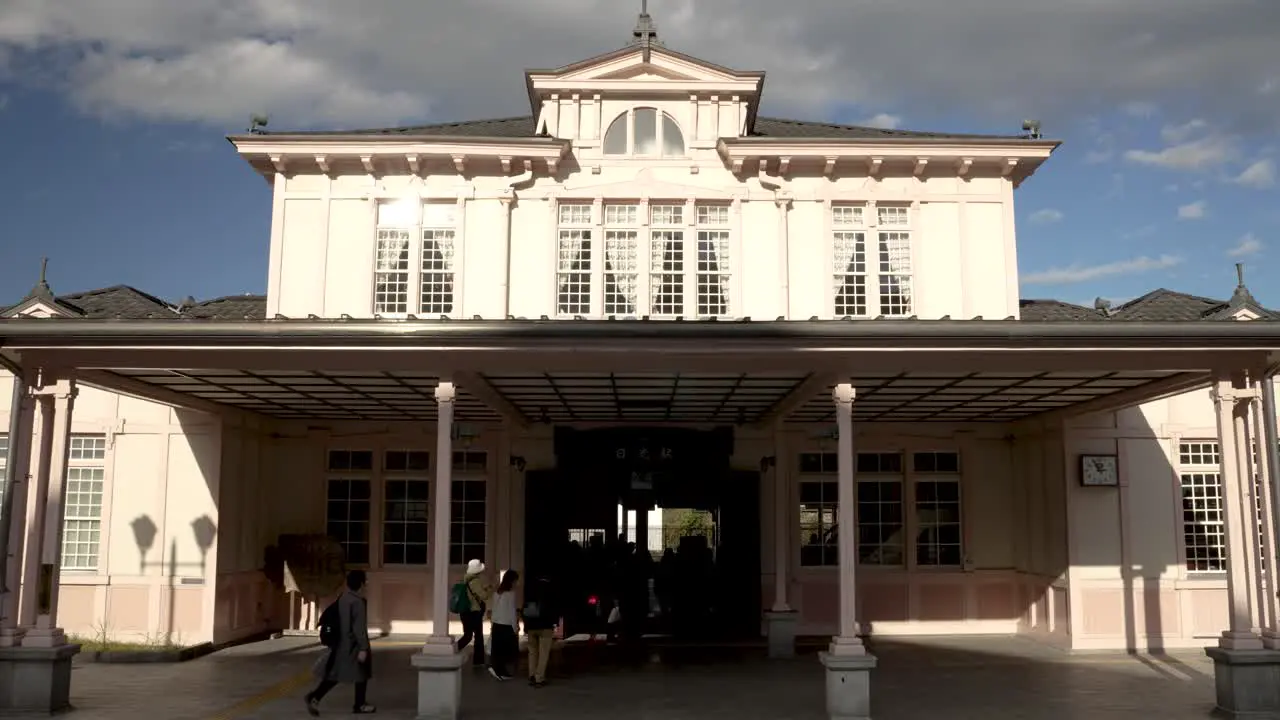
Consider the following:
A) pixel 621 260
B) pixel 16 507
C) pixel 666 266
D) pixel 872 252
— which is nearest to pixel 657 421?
pixel 666 266

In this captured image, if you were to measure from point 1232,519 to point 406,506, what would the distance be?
12144 mm

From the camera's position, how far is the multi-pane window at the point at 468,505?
17.3 m

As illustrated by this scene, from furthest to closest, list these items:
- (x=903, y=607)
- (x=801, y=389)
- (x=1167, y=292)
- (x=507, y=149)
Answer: (x=1167, y=292) → (x=903, y=607) → (x=507, y=149) → (x=801, y=389)

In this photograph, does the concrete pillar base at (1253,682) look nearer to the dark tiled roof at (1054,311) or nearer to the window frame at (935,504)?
the window frame at (935,504)

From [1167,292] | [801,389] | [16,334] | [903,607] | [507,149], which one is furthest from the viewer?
[1167,292]

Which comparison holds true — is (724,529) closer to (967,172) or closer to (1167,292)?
(967,172)

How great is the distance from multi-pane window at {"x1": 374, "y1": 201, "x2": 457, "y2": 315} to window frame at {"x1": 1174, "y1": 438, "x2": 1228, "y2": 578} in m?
11.6

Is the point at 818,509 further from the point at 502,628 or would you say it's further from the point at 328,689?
the point at 328,689

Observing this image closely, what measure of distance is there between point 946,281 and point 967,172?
5.84ft

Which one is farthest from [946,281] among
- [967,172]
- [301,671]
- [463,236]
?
[301,671]

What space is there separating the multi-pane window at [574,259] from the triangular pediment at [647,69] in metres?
2.10

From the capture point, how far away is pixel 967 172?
16406 mm

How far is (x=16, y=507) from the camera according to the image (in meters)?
11.0

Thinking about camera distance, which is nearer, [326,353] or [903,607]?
[326,353]
